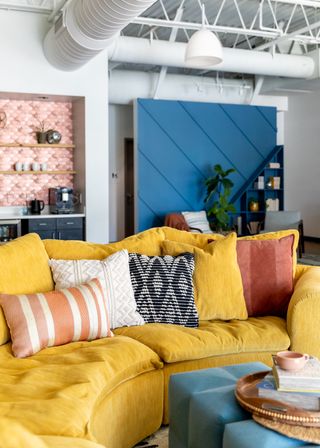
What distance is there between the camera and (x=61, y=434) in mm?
2006

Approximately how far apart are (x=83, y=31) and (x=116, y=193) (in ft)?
20.7

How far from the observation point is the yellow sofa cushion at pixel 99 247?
12.1ft

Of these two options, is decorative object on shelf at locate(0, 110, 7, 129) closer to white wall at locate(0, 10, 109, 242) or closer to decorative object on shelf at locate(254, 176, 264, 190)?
white wall at locate(0, 10, 109, 242)

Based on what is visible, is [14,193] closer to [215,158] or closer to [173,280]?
[215,158]

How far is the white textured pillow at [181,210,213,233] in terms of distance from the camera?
34.3 feet

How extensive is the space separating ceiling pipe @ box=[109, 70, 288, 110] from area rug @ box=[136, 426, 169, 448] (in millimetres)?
8461

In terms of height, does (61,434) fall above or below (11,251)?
below

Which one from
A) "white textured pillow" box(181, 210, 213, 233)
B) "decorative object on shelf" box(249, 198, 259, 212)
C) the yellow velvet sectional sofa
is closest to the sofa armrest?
the yellow velvet sectional sofa

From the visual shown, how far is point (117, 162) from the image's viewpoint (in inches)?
476

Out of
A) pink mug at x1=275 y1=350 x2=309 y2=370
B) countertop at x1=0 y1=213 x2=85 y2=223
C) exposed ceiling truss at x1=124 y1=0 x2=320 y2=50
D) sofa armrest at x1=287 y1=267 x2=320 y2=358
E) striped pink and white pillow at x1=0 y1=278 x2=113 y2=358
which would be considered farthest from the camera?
exposed ceiling truss at x1=124 y1=0 x2=320 y2=50

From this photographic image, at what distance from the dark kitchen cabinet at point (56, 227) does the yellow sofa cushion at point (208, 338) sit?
15.1 feet

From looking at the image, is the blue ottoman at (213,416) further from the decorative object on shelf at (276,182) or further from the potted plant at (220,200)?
the decorative object on shelf at (276,182)

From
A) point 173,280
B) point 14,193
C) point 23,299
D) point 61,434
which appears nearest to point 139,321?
point 173,280

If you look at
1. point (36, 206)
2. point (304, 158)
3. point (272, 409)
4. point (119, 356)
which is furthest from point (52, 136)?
point (272, 409)
